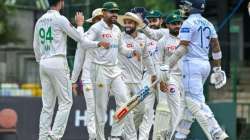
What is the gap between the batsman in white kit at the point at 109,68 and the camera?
52.4 ft

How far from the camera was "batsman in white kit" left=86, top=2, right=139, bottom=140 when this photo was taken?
16.0 metres

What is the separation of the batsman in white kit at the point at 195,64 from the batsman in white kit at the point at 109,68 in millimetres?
1681

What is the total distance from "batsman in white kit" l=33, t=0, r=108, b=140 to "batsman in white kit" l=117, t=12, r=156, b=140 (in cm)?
208

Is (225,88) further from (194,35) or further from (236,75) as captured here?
(194,35)

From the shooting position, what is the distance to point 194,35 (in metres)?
14.3

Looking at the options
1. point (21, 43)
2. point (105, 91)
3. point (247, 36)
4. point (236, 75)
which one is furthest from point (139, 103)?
point (21, 43)

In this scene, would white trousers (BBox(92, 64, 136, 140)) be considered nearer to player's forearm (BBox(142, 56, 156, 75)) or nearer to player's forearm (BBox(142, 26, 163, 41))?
player's forearm (BBox(142, 56, 156, 75))

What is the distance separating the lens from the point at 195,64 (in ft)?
46.9

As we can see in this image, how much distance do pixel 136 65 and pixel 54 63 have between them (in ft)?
9.28

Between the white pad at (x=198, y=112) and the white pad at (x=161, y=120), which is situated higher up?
the white pad at (x=198, y=112)

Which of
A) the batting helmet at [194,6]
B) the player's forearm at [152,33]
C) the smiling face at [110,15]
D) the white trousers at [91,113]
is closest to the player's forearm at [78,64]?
the white trousers at [91,113]

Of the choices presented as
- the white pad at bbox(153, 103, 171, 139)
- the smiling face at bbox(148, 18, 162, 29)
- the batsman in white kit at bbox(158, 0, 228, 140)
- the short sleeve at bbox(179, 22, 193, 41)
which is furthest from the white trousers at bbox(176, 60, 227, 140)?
the smiling face at bbox(148, 18, 162, 29)

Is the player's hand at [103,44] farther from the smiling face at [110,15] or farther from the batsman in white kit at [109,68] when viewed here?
the smiling face at [110,15]

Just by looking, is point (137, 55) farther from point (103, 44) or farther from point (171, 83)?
point (103, 44)
